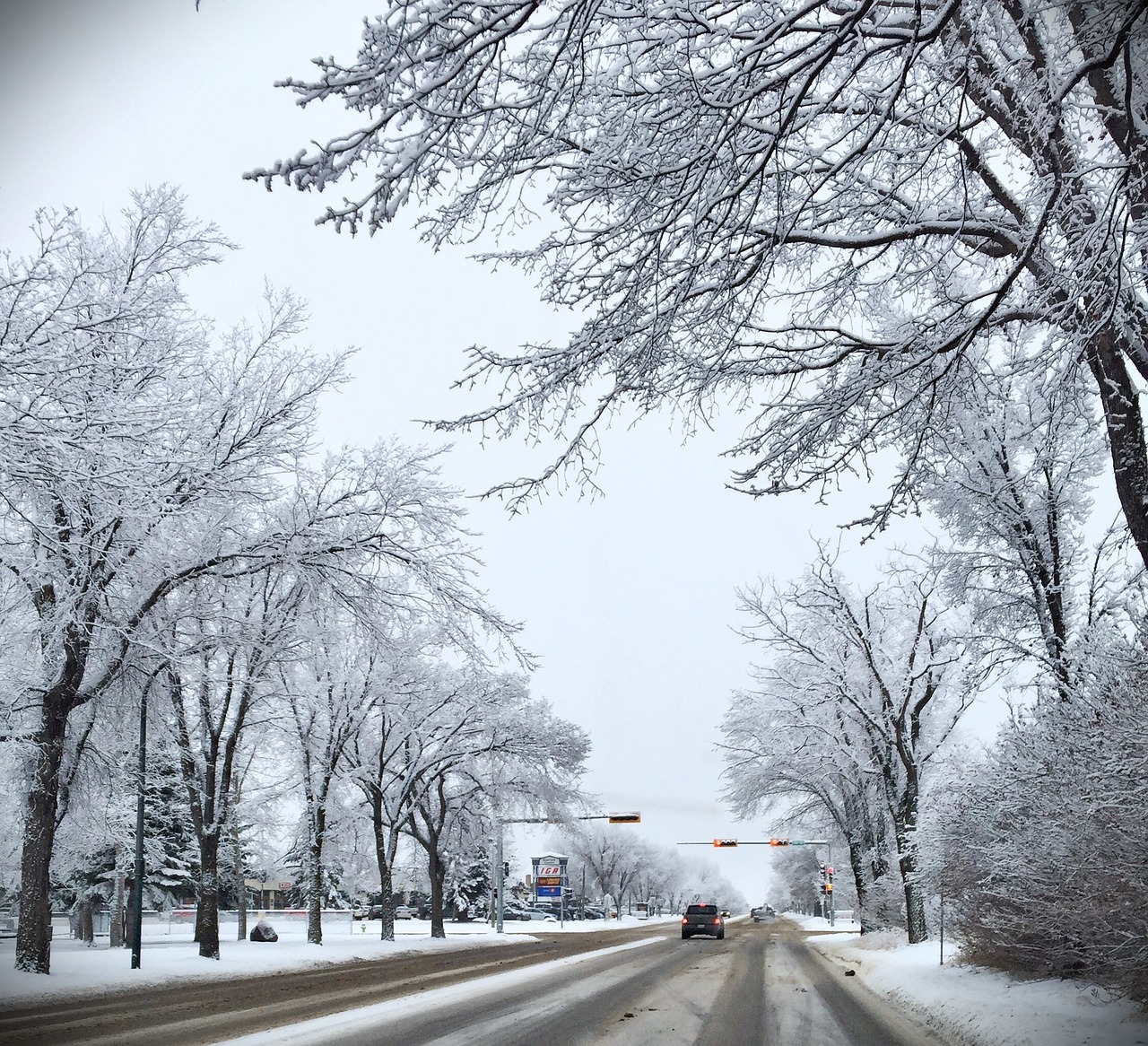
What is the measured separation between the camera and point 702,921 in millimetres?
41406

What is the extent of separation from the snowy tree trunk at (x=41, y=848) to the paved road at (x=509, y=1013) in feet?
8.35

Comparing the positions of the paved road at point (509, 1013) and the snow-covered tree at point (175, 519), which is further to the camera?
the snow-covered tree at point (175, 519)

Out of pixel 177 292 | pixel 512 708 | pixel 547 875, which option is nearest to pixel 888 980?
pixel 177 292

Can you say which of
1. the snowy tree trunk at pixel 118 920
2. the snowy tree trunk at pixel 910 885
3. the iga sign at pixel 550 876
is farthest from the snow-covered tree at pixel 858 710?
the iga sign at pixel 550 876

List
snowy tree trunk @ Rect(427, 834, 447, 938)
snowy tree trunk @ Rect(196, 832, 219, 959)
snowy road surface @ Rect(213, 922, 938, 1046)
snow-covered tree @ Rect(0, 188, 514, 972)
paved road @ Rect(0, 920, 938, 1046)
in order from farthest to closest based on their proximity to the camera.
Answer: snowy tree trunk @ Rect(427, 834, 447, 938) < snowy tree trunk @ Rect(196, 832, 219, 959) < snow-covered tree @ Rect(0, 188, 514, 972) < paved road @ Rect(0, 920, 938, 1046) < snowy road surface @ Rect(213, 922, 938, 1046)

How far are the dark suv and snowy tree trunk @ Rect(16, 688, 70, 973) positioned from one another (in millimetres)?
29732

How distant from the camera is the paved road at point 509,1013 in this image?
9969mm

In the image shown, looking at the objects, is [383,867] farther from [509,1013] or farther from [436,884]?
[509,1013]

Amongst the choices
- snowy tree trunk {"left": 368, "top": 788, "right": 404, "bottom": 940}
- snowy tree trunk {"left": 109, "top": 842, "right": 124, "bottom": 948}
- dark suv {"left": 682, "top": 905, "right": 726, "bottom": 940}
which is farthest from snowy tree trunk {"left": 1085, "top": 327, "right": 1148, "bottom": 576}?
snowy tree trunk {"left": 109, "top": 842, "right": 124, "bottom": 948}

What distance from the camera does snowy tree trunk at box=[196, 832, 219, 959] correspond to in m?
22.4

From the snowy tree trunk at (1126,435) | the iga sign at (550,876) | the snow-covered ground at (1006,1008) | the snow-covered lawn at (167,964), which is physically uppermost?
the snowy tree trunk at (1126,435)

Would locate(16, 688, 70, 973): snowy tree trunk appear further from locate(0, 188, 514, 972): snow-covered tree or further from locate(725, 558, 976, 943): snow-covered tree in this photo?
locate(725, 558, 976, 943): snow-covered tree

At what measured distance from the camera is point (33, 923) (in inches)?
648

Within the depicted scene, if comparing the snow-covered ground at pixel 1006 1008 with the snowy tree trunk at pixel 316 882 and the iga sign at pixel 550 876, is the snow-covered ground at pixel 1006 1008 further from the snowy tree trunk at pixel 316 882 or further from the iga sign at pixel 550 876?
the iga sign at pixel 550 876
